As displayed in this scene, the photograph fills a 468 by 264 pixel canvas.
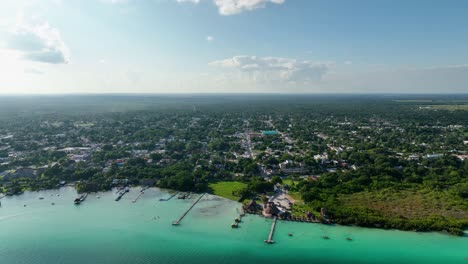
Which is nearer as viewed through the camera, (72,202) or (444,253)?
(444,253)

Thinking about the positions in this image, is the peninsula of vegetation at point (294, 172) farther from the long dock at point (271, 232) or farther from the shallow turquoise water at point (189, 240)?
the shallow turquoise water at point (189, 240)

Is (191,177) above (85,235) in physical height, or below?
above

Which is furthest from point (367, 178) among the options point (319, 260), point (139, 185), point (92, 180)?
point (92, 180)

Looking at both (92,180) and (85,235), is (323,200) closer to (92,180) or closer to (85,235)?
(85,235)

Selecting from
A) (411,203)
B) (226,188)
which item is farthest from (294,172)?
(411,203)

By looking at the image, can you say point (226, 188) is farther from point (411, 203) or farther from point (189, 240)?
point (411, 203)

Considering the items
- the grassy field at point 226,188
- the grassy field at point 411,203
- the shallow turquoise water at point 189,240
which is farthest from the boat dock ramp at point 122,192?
the grassy field at point 411,203

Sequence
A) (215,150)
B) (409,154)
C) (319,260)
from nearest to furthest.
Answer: (319,260) < (409,154) < (215,150)
